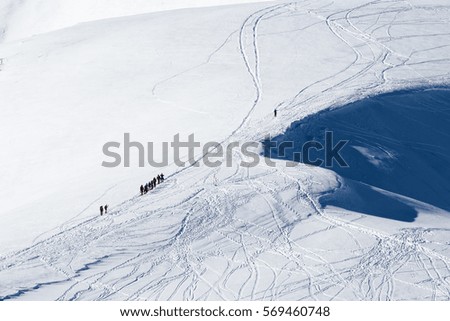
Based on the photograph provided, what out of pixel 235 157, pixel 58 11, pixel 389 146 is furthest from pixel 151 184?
pixel 58 11

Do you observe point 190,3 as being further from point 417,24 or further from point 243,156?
point 243,156

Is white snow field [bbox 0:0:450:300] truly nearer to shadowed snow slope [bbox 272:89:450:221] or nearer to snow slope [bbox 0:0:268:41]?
shadowed snow slope [bbox 272:89:450:221]

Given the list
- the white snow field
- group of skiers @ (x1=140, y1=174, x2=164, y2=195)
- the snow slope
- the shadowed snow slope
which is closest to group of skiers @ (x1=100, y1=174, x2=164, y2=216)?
group of skiers @ (x1=140, y1=174, x2=164, y2=195)

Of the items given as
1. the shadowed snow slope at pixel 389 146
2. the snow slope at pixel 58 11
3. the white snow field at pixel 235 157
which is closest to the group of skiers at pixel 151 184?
the white snow field at pixel 235 157
